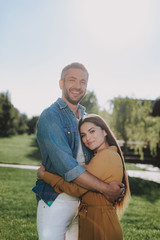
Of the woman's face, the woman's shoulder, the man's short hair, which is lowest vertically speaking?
the woman's shoulder

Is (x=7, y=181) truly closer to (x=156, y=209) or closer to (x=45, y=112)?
(x=156, y=209)

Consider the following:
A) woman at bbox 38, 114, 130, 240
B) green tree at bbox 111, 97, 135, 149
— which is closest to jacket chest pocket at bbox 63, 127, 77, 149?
woman at bbox 38, 114, 130, 240

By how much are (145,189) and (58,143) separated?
26.7 feet

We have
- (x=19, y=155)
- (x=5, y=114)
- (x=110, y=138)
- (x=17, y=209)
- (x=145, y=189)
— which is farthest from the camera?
(x=5, y=114)

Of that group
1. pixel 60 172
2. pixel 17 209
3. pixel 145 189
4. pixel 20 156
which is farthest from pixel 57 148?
pixel 20 156

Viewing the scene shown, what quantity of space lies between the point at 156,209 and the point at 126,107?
5785mm

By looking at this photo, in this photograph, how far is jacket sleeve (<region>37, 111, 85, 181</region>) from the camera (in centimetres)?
171

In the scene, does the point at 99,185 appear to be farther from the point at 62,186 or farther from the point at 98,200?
the point at 62,186

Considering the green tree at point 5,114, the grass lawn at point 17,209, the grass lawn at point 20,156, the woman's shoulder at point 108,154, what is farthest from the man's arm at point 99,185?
the green tree at point 5,114

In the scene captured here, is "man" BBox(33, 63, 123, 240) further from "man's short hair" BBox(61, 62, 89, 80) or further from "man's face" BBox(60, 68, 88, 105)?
"man's short hair" BBox(61, 62, 89, 80)

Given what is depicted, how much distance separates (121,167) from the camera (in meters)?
1.89

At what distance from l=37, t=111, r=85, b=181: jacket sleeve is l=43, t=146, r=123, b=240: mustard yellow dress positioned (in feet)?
0.37

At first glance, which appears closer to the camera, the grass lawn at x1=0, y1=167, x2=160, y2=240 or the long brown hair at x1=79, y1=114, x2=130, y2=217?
the long brown hair at x1=79, y1=114, x2=130, y2=217

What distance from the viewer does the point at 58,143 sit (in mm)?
1768
